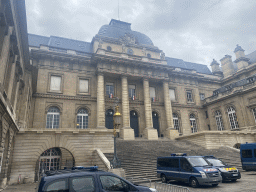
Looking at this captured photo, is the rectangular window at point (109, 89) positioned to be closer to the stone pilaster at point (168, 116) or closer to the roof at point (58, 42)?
the roof at point (58, 42)

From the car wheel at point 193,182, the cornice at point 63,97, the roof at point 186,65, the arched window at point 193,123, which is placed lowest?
the car wheel at point 193,182

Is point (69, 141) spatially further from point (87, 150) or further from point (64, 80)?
point (64, 80)

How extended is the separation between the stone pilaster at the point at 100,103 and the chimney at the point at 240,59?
2602 centimetres

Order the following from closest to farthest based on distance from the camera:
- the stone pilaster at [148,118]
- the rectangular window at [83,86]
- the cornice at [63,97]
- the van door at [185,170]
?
the van door at [185,170] → the cornice at [63,97] → the stone pilaster at [148,118] → the rectangular window at [83,86]

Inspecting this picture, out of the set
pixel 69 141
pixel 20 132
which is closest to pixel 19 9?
pixel 20 132

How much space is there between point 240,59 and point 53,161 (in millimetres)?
35460

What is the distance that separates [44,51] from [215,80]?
32.1 m

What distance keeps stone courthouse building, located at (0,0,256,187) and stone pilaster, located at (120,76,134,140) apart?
52mm

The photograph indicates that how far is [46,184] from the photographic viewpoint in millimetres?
4812

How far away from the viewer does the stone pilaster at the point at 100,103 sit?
84.3 ft

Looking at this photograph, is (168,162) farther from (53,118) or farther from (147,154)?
(53,118)

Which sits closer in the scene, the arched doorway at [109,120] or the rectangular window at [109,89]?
the arched doorway at [109,120]

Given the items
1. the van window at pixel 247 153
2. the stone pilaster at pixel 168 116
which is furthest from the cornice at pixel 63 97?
the van window at pixel 247 153

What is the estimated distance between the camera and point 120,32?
120 ft
